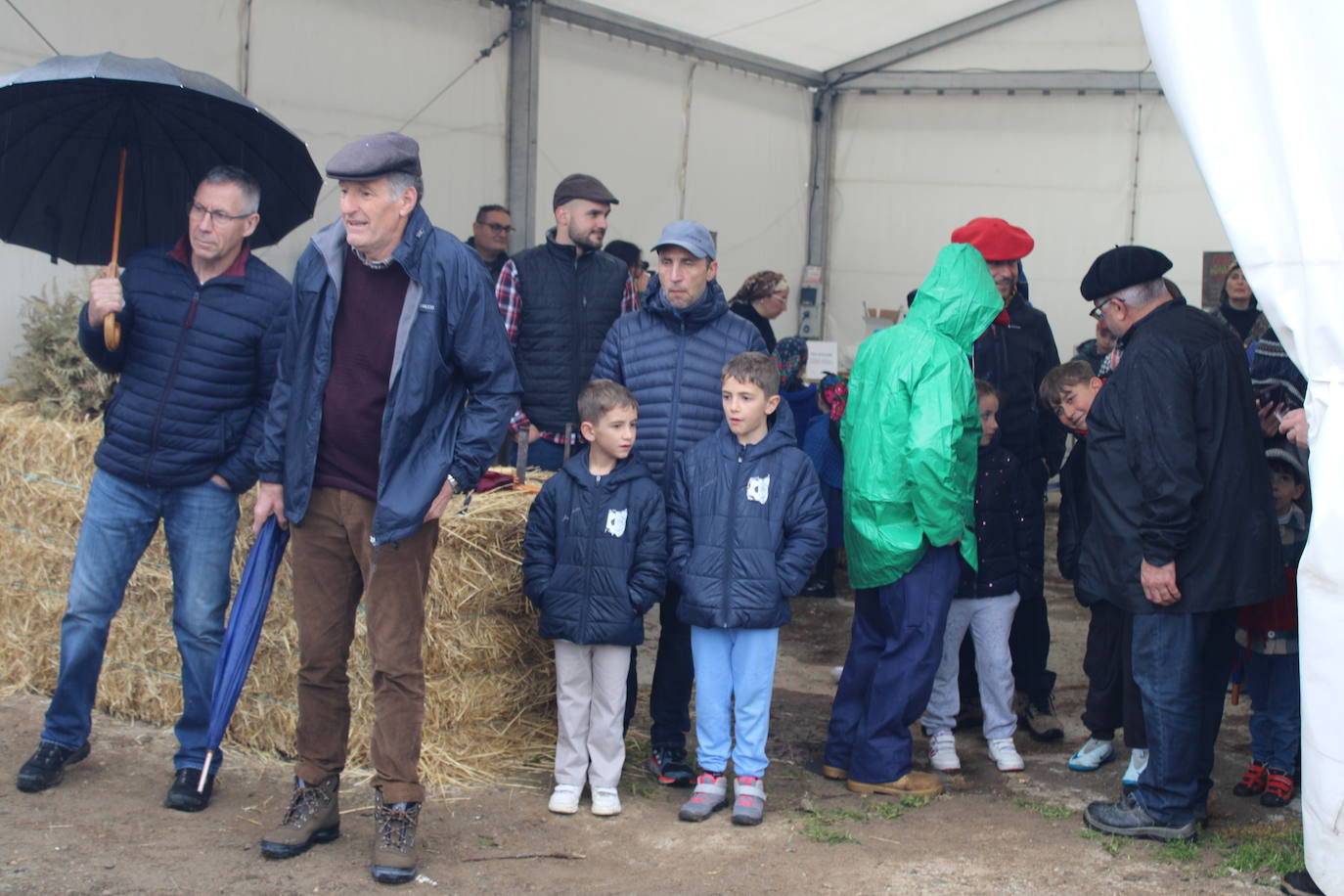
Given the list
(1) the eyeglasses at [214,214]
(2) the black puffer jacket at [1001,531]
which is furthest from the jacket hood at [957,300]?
(1) the eyeglasses at [214,214]

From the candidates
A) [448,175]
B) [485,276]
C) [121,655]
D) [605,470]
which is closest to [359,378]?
[485,276]

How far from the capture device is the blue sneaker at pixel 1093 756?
16.3 feet

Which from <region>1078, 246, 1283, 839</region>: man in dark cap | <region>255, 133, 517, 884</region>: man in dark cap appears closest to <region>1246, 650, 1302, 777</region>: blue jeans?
<region>1078, 246, 1283, 839</region>: man in dark cap

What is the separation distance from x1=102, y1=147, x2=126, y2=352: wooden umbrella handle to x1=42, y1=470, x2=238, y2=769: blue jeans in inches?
17.3

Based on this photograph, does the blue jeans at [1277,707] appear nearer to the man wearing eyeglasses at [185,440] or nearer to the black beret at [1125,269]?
the black beret at [1125,269]

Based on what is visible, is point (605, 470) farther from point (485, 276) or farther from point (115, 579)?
point (115, 579)

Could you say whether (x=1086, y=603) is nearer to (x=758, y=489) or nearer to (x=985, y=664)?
(x=985, y=664)

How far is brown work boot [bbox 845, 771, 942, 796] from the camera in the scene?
4617mm

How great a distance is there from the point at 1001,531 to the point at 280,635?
2624 millimetres

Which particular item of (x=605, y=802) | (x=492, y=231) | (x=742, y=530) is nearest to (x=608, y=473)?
(x=742, y=530)

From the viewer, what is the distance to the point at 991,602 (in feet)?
16.5

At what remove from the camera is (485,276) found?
381cm

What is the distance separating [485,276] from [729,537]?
1165 millimetres

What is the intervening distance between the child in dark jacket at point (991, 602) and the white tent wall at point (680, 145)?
14.8 feet
